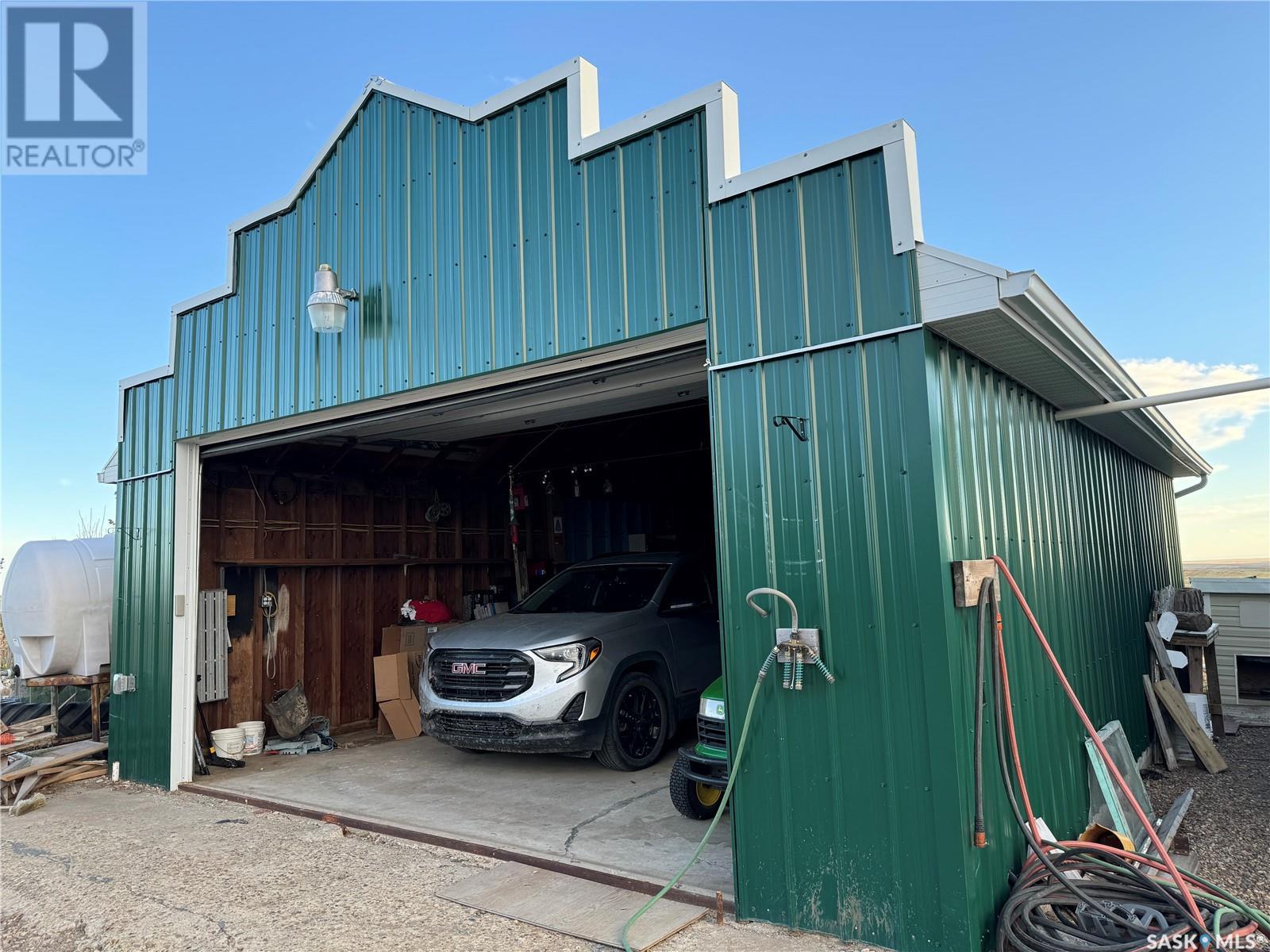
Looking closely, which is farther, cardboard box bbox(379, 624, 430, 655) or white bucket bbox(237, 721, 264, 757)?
cardboard box bbox(379, 624, 430, 655)

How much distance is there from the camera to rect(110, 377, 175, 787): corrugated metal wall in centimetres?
753

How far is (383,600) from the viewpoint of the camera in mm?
10242

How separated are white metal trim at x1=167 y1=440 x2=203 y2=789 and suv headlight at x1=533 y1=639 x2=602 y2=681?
10.9 ft

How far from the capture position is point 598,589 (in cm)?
812

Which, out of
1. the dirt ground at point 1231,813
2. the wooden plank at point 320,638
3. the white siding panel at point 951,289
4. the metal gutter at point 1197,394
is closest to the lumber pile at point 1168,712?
the dirt ground at point 1231,813

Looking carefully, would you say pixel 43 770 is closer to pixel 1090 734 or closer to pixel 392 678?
pixel 392 678

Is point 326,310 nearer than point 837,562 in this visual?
No

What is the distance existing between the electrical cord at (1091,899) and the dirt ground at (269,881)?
75 cm

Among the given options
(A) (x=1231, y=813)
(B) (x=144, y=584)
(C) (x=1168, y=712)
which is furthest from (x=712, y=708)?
(B) (x=144, y=584)

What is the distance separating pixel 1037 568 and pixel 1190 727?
3.60 metres

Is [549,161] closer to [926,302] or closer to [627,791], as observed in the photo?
[926,302]

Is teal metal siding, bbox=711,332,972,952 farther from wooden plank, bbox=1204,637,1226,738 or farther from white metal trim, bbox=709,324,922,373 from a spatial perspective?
wooden plank, bbox=1204,637,1226,738

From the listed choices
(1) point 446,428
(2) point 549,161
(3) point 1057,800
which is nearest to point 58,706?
(1) point 446,428

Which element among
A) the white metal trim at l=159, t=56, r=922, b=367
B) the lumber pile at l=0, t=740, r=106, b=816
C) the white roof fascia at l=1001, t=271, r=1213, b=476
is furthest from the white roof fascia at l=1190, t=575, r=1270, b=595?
the lumber pile at l=0, t=740, r=106, b=816
